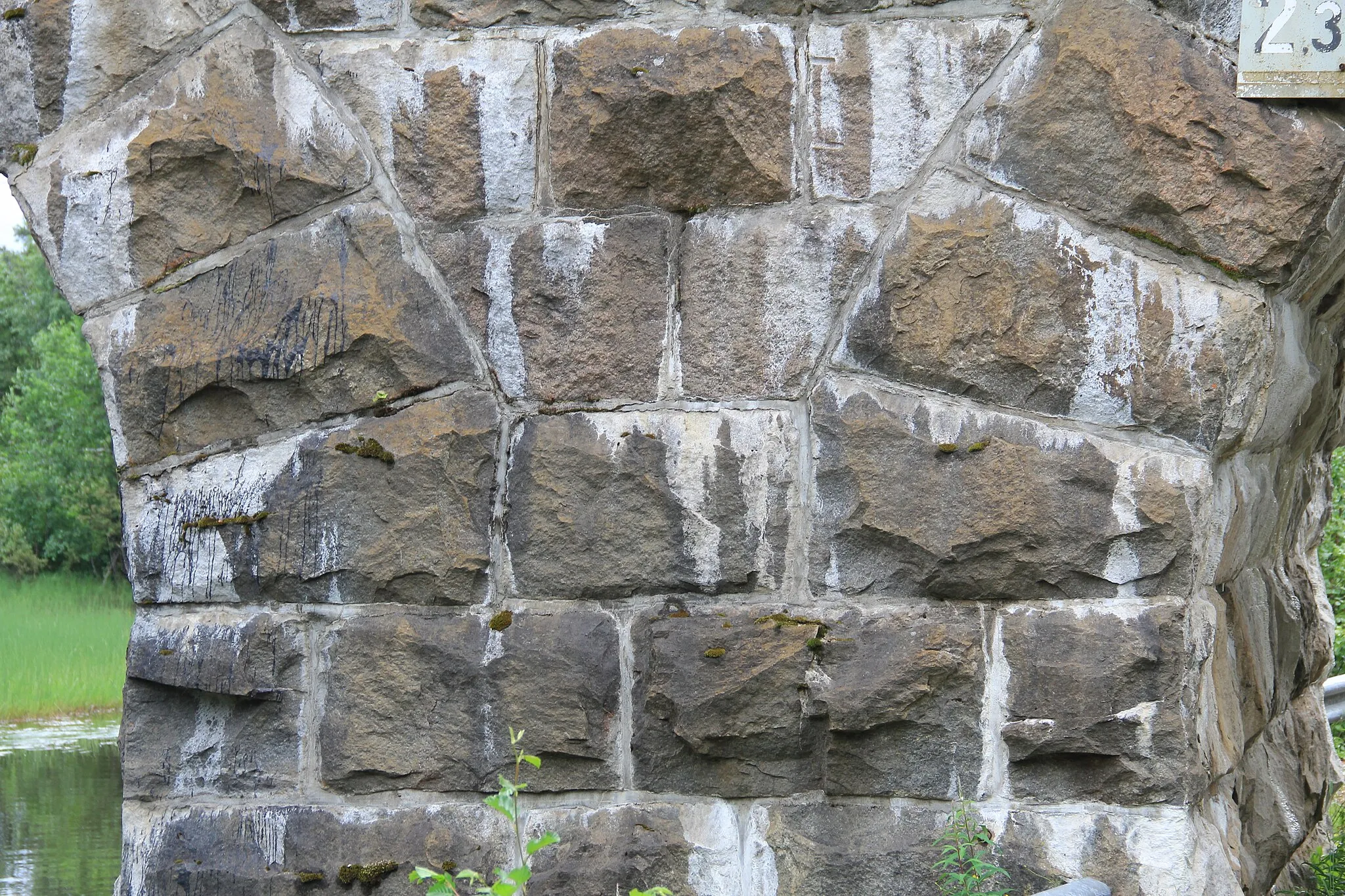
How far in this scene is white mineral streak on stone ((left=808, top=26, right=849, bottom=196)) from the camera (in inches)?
75.8

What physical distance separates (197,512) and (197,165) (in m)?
0.53

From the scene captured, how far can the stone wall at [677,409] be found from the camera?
6.05 ft

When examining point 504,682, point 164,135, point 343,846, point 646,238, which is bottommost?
point 343,846

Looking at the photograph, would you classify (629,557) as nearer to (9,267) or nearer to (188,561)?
(188,561)

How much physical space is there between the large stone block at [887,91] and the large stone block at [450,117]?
0.43 meters

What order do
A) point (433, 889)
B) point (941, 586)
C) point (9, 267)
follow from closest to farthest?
point (433, 889) < point (941, 586) < point (9, 267)

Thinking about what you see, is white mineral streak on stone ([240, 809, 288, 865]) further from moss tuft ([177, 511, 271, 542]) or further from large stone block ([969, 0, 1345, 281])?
large stone block ([969, 0, 1345, 281])

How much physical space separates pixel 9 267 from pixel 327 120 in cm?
2266

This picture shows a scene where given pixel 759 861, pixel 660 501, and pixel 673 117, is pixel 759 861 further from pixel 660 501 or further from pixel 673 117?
pixel 673 117

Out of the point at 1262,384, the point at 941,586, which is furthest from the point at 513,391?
the point at 1262,384

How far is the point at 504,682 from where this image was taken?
6.37ft

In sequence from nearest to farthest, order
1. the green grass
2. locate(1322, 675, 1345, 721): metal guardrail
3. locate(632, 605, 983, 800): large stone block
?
1. locate(632, 605, 983, 800): large stone block
2. locate(1322, 675, 1345, 721): metal guardrail
3. the green grass

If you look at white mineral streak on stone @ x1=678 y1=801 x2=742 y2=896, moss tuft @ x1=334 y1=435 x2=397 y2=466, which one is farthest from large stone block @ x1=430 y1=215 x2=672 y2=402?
white mineral streak on stone @ x1=678 y1=801 x2=742 y2=896

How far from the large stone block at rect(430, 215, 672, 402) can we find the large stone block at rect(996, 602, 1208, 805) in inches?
26.6
